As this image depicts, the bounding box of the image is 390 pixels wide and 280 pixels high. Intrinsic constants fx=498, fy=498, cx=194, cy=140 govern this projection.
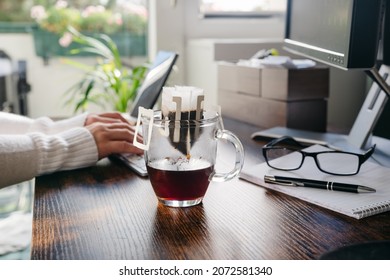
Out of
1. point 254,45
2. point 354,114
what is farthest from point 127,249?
point 354,114

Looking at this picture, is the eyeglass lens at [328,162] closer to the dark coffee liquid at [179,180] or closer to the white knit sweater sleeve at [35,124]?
the dark coffee liquid at [179,180]

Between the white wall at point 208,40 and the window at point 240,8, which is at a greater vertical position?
the window at point 240,8

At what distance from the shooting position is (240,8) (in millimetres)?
2424

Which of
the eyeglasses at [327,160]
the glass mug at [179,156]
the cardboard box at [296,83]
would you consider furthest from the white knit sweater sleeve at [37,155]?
the cardboard box at [296,83]

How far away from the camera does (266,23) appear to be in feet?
7.91

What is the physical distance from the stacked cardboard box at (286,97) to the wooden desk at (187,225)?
51cm

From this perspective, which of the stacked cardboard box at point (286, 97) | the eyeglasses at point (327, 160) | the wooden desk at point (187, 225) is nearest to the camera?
the wooden desk at point (187, 225)

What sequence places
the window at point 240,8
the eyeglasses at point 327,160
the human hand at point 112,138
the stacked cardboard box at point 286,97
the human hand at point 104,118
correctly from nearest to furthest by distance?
the eyeglasses at point 327,160
the human hand at point 112,138
the human hand at point 104,118
the stacked cardboard box at point 286,97
the window at point 240,8

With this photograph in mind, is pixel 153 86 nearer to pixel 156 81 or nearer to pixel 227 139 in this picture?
pixel 156 81

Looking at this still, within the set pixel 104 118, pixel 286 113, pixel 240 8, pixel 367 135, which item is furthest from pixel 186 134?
pixel 240 8

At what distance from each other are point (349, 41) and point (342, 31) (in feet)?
0.20

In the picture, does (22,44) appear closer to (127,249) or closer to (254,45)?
(254,45)

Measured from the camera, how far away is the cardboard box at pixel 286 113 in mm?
1270

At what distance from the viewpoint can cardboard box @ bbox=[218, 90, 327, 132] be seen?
1.27 meters
